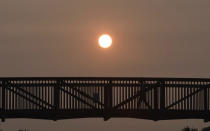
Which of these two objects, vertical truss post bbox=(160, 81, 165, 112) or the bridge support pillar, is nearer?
the bridge support pillar

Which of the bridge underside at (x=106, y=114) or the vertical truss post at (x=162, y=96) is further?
the vertical truss post at (x=162, y=96)

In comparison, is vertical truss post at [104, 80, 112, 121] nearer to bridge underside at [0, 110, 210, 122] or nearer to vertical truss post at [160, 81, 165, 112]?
bridge underside at [0, 110, 210, 122]

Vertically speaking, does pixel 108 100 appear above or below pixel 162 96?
below

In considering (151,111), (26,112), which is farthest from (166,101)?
(26,112)

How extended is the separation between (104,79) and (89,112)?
1.62 meters

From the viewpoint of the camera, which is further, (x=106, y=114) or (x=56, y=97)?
(x=106, y=114)

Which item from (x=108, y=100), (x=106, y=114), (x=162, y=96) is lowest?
(x=106, y=114)

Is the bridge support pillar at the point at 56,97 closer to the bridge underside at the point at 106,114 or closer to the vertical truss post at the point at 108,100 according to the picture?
the bridge underside at the point at 106,114

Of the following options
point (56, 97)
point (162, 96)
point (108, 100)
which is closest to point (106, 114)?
point (108, 100)

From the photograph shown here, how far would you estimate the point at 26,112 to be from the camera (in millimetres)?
39438

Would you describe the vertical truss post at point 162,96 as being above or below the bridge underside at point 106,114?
above

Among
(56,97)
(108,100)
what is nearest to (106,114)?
(108,100)

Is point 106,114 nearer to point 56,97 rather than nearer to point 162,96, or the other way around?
point 56,97

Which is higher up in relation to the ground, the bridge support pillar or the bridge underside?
the bridge support pillar
